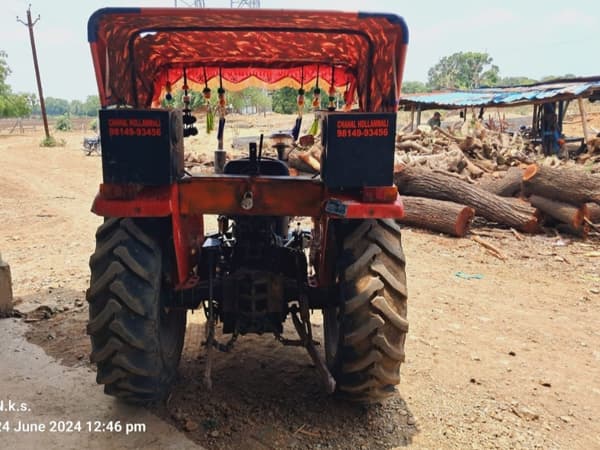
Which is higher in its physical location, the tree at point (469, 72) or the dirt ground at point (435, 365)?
the tree at point (469, 72)

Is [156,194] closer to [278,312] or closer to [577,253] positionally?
[278,312]

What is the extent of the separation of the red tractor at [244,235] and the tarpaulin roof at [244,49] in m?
0.02

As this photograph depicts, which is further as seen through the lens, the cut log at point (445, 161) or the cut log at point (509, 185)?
the cut log at point (445, 161)

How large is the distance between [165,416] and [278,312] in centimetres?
100

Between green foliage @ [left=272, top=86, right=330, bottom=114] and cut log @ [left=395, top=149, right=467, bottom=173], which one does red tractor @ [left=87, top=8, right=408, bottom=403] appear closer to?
green foliage @ [left=272, top=86, right=330, bottom=114]

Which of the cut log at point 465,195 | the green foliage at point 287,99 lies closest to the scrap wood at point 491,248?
the cut log at point 465,195

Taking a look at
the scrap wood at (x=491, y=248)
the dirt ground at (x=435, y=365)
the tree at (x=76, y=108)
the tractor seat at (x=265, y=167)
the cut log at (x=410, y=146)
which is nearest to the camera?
the dirt ground at (x=435, y=365)

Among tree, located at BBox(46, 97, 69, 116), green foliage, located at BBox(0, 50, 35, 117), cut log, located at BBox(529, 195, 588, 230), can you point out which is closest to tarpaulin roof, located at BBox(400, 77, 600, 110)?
cut log, located at BBox(529, 195, 588, 230)

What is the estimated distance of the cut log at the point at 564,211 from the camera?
29.8 ft

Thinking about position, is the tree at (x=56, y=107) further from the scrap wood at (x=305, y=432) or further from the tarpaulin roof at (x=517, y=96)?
the scrap wood at (x=305, y=432)

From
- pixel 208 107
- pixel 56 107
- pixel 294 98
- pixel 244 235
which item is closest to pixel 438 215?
pixel 208 107

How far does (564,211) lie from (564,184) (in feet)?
1.61

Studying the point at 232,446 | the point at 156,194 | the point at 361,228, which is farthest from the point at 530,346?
the point at 156,194

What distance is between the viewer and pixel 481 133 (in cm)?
1978
